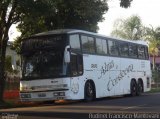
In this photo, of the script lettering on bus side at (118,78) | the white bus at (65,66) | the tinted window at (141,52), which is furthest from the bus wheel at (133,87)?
the white bus at (65,66)

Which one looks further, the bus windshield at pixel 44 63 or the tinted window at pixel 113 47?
the tinted window at pixel 113 47

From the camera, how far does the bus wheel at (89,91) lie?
80.6 ft

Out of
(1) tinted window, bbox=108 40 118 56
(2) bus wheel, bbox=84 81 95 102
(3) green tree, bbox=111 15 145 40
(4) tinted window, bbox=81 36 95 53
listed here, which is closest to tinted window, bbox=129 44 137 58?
(1) tinted window, bbox=108 40 118 56

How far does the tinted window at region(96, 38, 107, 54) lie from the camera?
26.2m

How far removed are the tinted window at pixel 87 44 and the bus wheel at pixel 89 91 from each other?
1.72 m

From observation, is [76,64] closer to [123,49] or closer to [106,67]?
[106,67]

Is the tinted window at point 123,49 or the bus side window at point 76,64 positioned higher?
the tinted window at point 123,49

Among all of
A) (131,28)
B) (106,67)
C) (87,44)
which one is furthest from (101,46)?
(131,28)

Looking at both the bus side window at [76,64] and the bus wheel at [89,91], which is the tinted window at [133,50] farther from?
the bus side window at [76,64]

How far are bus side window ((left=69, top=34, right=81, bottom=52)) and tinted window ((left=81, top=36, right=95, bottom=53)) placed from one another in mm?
553

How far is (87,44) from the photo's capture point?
2500 cm

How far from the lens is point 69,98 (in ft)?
74.0

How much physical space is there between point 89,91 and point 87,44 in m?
2.48

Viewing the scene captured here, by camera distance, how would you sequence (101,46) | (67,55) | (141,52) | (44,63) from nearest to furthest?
1. (67,55)
2. (44,63)
3. (101,46)
4. (141,52)
